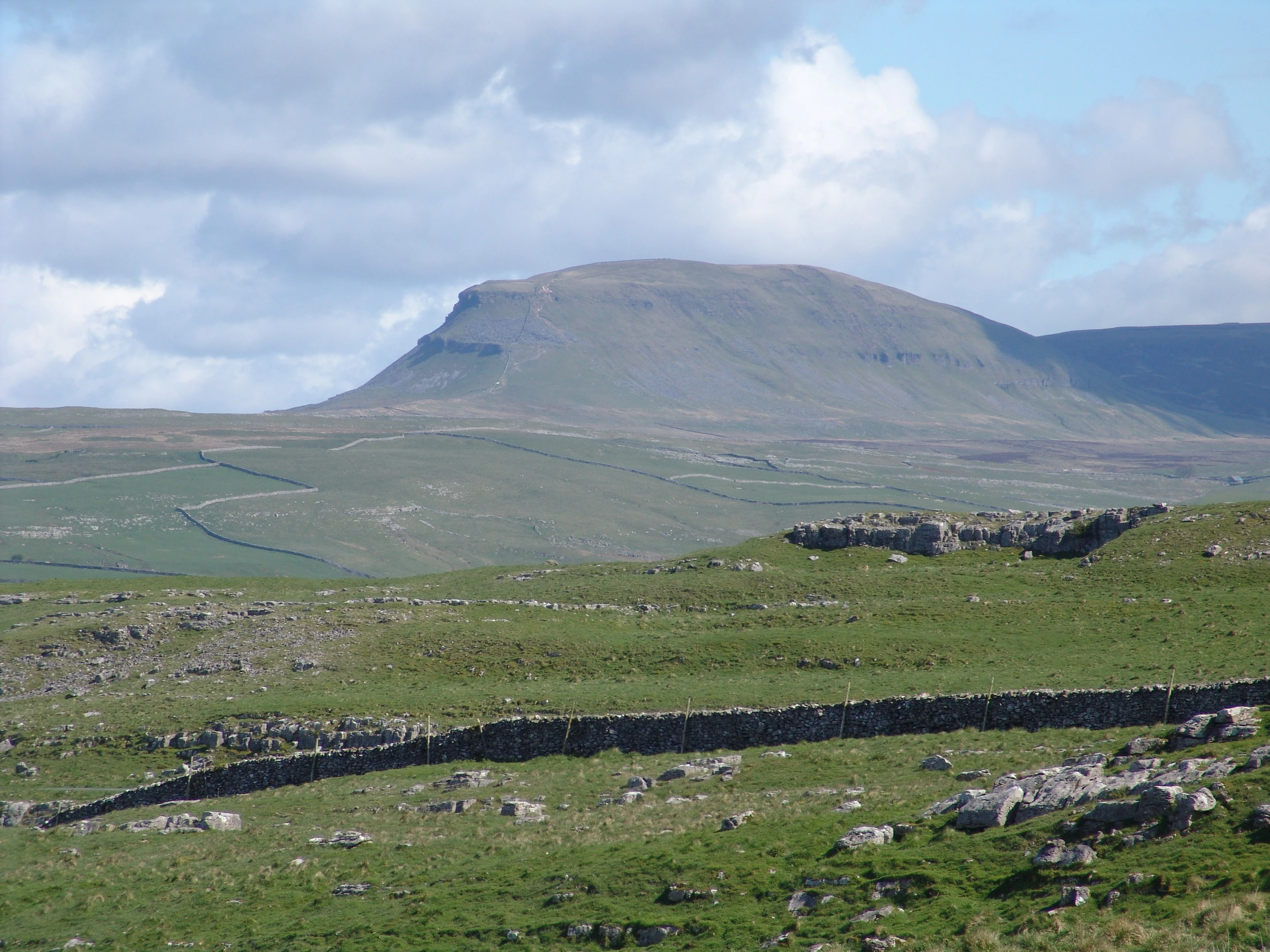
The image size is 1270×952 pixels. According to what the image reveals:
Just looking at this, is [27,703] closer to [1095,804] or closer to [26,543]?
[1095,804]

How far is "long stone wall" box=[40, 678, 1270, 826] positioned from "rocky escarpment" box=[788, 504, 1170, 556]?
34270mm

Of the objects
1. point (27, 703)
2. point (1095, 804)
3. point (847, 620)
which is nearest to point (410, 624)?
point (27, 703)

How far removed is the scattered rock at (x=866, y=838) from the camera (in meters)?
21.7

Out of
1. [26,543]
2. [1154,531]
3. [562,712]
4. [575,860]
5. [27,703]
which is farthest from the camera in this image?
[26,543]

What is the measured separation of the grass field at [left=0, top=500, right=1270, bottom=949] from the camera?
19.5 meters

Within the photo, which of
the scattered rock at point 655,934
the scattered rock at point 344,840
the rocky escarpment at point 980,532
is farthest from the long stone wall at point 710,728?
the rocky escarpment at point 980,532

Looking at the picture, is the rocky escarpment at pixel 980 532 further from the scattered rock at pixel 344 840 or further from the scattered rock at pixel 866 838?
the scattered rock at pixel 866 838

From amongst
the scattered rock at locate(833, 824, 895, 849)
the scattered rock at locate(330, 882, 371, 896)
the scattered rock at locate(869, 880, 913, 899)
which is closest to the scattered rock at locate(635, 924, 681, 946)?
the scattered rock at locate(869, 880, 913, 899)

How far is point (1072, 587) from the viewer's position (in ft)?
182

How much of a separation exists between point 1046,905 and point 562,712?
24801 mm

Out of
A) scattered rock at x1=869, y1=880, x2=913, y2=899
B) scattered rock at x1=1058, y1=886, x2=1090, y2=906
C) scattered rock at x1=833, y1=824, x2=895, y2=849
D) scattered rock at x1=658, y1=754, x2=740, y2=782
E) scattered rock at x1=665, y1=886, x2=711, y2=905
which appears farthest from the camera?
scattered rock at x1=658, y1=754, x2=740, y2=782

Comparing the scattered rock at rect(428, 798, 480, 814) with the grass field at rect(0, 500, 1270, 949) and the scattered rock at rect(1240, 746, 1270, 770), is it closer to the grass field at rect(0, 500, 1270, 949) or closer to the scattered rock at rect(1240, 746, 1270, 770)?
the grass field at rect(0, 500, 1270, 949)

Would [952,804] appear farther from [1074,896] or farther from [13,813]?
[13,813]

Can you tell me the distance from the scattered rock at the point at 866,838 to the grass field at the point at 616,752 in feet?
1.52
